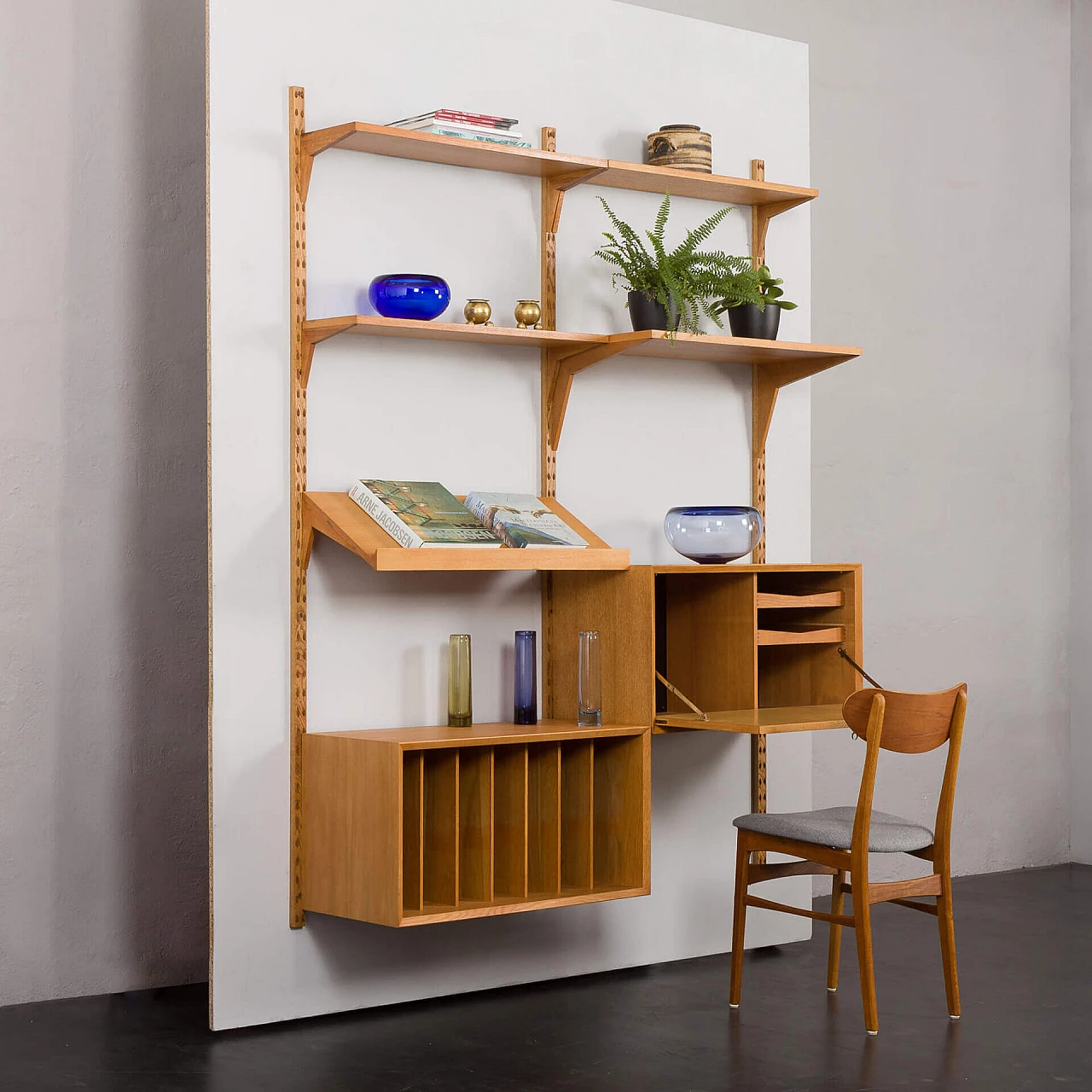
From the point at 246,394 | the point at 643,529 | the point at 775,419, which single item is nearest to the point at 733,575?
the point at 643,529

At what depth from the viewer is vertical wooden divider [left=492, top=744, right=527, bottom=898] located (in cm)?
383

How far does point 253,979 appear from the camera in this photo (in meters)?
3.87

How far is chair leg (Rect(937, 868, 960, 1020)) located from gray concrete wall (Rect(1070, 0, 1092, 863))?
9.10 feet

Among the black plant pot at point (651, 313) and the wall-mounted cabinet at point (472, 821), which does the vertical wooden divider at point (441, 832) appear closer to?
the wall-mounted cabinet at point (472, 821)

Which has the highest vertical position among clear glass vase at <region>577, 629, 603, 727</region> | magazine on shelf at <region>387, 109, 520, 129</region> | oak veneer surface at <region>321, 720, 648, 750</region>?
magazine on shelf at <region>387, 109, 520, 129</region>

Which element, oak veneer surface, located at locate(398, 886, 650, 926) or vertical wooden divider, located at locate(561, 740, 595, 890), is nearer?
oak veneer surface, located at locate(398, 886, 650, 926)

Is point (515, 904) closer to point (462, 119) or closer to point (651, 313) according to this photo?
point (651, 313)

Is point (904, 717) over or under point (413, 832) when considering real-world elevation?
over

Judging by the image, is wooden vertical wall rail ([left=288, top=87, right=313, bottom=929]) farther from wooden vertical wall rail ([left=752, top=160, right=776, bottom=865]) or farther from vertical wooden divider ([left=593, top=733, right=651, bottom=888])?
wooden vertical wall rail ([left=752, top=160, right=776, bottom=865])

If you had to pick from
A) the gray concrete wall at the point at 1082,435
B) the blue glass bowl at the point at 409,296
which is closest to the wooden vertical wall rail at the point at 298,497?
the blue glass bowl at the point at 409,296

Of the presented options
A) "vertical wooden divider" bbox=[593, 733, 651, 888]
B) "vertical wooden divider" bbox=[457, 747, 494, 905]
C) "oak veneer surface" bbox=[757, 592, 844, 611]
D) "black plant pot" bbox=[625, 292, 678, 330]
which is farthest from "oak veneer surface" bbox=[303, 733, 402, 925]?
"black plant pot" bbox=[625, 292, 678, 330]

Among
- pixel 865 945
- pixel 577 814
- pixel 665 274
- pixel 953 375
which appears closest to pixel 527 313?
pixel 665 274

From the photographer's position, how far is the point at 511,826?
3863mm

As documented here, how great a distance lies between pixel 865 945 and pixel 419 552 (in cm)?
152
